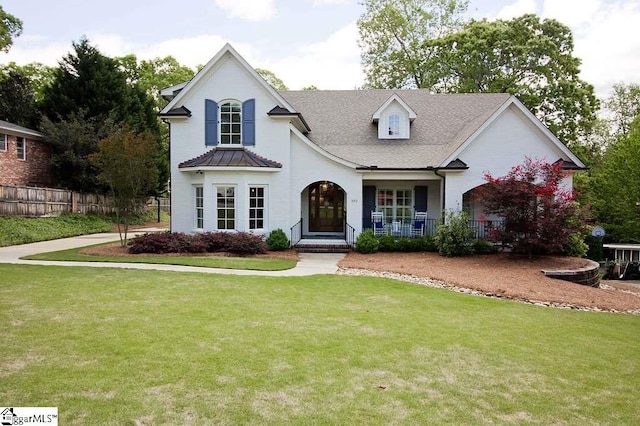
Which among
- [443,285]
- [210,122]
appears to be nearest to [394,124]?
[210,122]

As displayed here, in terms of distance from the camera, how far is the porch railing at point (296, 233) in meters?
18.9

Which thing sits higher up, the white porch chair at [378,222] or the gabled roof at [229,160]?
the gabled roof at [229,160]

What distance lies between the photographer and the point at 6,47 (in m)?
37.5

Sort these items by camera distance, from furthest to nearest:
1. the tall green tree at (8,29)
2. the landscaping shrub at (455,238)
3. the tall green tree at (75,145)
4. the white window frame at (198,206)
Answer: the tall green tree at (8,29) < the tall green tree at (75,145) < the white window frame at (198,206) < the landscaping shrub at (455,238)

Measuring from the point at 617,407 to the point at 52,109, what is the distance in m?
34.5

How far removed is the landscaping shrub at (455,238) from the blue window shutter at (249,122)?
851 cm

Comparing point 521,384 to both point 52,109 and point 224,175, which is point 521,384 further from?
point 52,109

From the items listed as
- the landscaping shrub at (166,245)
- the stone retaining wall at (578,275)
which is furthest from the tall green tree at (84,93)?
the stone retaining wall at (578,275)

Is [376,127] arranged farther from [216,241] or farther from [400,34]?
[400,34]

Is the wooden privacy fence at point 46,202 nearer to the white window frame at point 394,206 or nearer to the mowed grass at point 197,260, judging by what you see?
the mowed grass at point 197,260

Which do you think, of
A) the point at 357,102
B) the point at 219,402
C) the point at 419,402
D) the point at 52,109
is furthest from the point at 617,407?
the point at 52,109

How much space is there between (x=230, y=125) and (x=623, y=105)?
38206mm

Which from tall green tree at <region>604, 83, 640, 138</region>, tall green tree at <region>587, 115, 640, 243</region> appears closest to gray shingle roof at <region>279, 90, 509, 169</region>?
tall green tree at <region>587, 115, 640, 243</region>

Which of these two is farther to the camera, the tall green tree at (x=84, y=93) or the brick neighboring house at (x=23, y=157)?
the tall green tree at (x=84, y=93)
